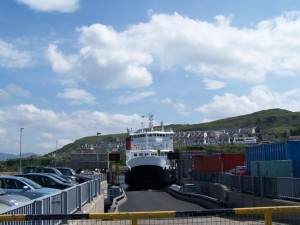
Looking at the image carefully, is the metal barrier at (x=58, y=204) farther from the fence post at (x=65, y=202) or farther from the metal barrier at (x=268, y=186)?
the metal barrier at (x=268, y=186)

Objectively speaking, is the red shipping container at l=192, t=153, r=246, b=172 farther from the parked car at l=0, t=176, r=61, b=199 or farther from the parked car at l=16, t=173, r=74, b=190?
the parked car at l=0, t=176, r=61, b=199

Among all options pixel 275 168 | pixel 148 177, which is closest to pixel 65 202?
pixel 275 168

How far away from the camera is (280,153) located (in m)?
23.4

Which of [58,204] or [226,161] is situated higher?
[226,161]

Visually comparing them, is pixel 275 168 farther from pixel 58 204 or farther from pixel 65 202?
pixel 58 204

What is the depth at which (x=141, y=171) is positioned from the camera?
2450 inches

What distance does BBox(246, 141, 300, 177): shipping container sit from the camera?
2121cm

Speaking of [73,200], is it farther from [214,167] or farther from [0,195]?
[214,167]

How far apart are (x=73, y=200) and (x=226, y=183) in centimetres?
1745

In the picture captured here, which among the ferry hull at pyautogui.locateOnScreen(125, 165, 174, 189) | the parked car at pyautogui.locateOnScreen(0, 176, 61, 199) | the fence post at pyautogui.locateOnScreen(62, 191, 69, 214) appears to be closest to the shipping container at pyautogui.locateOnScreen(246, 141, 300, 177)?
the parked car at pyautogui.locateOnScreen(0, 176, 61, 199)

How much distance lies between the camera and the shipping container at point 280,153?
69.6 ft

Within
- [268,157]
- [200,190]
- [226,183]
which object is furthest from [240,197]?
[200,190]

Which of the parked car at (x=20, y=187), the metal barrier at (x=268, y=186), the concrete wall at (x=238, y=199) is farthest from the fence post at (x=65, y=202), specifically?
the metal barrier at (x=268, y=186)


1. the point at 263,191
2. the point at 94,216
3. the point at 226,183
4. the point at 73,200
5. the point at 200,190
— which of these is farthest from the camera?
the point at 200,190
